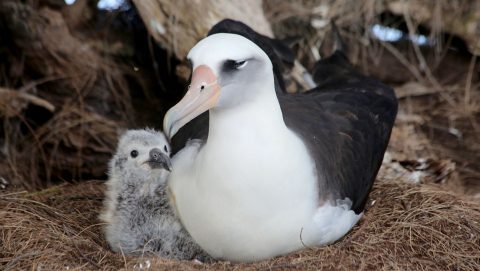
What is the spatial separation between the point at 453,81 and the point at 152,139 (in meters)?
3.68

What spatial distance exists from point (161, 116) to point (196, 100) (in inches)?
114

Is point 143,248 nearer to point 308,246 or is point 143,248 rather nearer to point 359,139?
point 308,246

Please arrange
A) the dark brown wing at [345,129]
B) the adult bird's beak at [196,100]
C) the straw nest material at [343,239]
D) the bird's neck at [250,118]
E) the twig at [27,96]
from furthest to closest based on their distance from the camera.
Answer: the twig at [27,96] → the dark brown wing at [345,129] → the straw nest material at [343,239] → the bird's neck at [250,118] → the adult bird's beak at [196,100]

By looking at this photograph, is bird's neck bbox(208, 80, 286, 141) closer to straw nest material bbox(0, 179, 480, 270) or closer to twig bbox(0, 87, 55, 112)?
straw nest material bbox(0, 179, 480, 270)

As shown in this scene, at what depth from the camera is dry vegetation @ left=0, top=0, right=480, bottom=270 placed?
4.25 meters

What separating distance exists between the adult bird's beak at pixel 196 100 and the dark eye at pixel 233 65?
7cm

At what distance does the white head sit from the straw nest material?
0.78 m

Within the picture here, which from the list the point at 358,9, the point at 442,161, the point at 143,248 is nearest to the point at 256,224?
the point at 143,248

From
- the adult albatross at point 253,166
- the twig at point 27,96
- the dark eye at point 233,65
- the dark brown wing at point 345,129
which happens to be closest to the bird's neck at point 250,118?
the adult albatross at point 253,166

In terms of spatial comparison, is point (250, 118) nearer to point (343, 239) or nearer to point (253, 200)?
point (253, 200)

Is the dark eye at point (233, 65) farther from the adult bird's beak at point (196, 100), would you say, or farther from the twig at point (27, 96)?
the twig at point (27, 96)

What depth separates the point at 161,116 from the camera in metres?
6.52

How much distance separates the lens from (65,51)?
6.29 meters

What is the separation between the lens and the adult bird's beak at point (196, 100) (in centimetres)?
363
